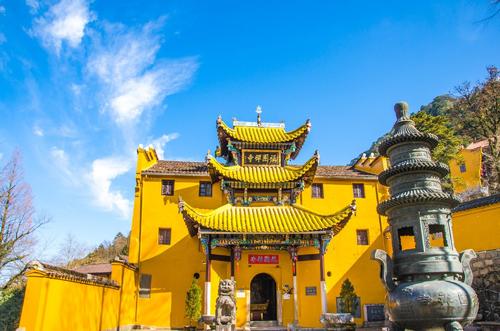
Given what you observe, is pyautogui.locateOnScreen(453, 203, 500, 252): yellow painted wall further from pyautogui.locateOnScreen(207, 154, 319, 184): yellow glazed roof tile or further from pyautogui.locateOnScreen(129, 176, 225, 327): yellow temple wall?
pyautogui.locateOnScreen(129, 176, 225, 327): yellow temple wall

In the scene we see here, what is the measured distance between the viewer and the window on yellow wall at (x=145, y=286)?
18.2 metres

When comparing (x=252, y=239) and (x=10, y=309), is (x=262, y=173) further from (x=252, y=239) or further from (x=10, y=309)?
(x=10, y=309)

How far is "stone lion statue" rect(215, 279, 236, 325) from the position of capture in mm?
12829

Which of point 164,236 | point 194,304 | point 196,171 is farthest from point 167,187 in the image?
point 194,304

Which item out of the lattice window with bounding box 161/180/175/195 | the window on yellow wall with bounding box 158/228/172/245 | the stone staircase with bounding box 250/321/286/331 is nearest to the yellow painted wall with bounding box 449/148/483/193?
the stone staircase with bounding box 250/321/286/331

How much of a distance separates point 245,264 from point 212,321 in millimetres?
3620

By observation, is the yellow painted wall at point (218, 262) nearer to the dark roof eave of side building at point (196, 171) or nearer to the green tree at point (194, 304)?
the dark roof eave of side building at point (196, 171)

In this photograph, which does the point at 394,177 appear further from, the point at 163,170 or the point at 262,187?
the point at 163,170

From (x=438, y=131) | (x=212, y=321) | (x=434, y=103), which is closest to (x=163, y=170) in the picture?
(x=212, y=321)

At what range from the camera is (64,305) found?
36.3 ft

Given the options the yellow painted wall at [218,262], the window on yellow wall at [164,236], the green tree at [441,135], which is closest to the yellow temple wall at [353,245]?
the yellow painted wall at [218,262]

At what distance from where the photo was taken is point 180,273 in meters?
18.7

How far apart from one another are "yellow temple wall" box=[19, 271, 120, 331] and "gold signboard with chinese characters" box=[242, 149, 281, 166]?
9.09 m

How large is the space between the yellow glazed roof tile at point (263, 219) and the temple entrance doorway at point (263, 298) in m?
3.23
